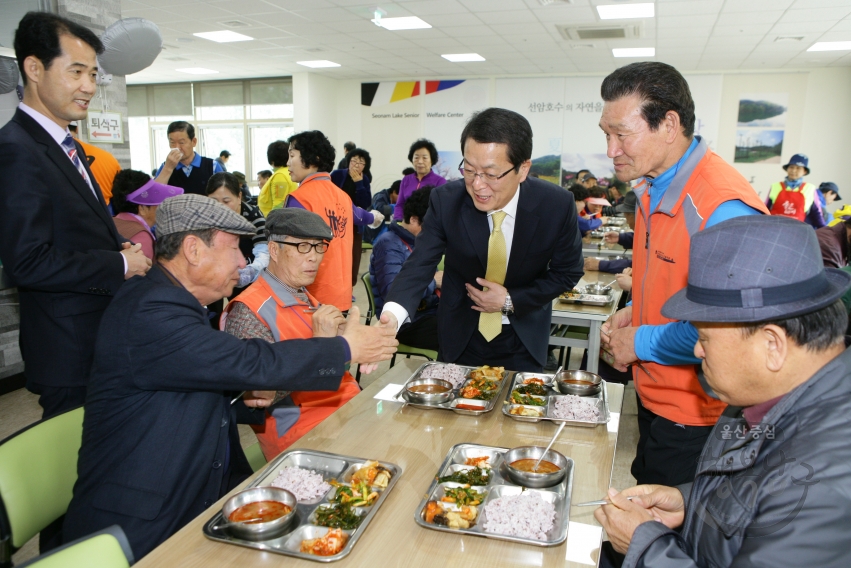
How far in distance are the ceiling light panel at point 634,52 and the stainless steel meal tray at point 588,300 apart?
7.24 m

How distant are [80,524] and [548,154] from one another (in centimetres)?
1243

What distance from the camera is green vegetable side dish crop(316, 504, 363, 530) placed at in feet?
4.19

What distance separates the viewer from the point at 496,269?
7.91ft

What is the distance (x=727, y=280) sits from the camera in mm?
1024

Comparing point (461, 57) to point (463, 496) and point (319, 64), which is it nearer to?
point (319, 64)

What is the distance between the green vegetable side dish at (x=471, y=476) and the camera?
146 cm

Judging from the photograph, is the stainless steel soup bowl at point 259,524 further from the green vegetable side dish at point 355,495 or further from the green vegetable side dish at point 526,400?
the green vegetable side dish at point 526,400

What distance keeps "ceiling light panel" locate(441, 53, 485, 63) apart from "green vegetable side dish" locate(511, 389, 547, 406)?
383 inches

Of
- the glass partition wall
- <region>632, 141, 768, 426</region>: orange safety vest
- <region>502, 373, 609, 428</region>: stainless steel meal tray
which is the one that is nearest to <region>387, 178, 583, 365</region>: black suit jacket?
<region>502, 373, 609, 428</region>: stainless steel meal tray

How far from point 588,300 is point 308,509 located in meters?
2.77

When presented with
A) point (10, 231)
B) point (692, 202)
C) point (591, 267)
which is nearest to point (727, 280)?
point (692, 202)

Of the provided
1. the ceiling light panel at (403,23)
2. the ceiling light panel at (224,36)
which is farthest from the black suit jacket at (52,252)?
the ceiling light panel at (224,36)

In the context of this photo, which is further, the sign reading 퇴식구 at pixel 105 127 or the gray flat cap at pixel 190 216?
the sign reading 퇴식구 at pixel 105 127

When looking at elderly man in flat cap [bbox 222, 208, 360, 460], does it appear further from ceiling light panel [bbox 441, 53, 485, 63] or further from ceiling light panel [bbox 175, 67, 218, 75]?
ceiling light panel [bbox 175, 67, 218, 75]
